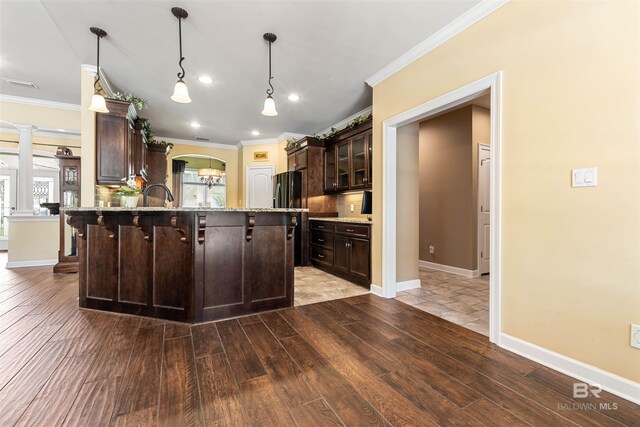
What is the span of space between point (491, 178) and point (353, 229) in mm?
2098

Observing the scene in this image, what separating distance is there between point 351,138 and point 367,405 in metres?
4.01

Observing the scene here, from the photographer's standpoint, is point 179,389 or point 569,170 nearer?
point 179,389

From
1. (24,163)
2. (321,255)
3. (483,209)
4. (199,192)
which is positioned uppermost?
(24,163)

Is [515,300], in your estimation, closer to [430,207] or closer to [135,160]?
[430,207]

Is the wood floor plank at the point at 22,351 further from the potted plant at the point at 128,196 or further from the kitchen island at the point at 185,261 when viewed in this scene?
the potted plant at the point at 128,196

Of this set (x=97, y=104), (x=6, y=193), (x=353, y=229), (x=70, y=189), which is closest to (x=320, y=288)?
(x=353, y=229)

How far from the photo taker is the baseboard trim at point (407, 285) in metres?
3.75

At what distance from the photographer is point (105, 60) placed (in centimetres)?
337

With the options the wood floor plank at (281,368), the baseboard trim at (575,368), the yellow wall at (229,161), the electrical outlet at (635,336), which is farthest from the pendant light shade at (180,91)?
the yellow wall at (229,161)

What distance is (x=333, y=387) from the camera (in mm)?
1647

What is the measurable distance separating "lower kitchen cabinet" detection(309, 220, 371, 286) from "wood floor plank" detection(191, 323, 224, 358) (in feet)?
6.90

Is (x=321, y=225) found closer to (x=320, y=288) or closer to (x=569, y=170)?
(x=320, y=288)

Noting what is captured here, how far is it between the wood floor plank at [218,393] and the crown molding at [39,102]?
18.7ft

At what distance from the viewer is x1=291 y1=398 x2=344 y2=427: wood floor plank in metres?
1.36
